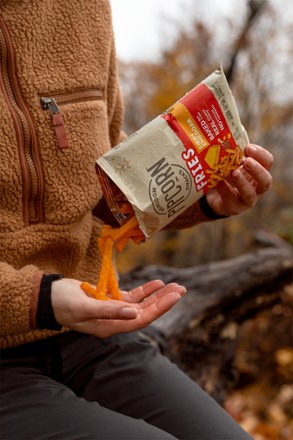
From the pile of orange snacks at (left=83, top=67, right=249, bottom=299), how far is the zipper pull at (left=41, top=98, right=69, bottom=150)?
18cm

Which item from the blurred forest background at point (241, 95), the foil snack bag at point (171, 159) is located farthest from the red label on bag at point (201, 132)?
the blurred forest background at point (241, 95)

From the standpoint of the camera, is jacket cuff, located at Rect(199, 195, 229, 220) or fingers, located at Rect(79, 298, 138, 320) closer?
fingers, located at Rect(79, 298, 138, 320)

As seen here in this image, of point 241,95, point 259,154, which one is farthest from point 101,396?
point 241,95

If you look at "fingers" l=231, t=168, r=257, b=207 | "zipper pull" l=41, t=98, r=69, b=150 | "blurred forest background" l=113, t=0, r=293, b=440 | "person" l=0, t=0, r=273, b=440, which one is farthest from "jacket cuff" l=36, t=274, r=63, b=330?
"blurred forest background" l=113, t=0, r=293, b=440

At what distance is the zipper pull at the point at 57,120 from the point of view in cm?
111

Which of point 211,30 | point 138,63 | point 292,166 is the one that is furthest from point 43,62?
point 138,63

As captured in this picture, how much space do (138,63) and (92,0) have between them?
8513mm

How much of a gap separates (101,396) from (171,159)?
563 mm

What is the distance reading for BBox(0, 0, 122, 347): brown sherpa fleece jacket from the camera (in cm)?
105

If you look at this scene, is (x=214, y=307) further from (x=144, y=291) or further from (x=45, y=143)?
(x=45, y=143)

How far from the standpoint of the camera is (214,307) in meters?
2.02

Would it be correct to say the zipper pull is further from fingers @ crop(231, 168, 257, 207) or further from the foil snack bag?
fingers @ crop(231, 168, 257, 207)

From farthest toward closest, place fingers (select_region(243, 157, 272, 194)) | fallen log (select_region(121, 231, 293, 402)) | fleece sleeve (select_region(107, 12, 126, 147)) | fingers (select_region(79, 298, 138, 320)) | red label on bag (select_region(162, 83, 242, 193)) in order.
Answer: fallen log (select_region(121, 231, 293, 402))
fleece sleeve (select_region(107, 12, 126, 147))
fingers (select_region(243, 157, 272, 194))
red label on bag (select_region(162, 83, 242, 193))
fingers (select_region(79, 298, 138, 320))

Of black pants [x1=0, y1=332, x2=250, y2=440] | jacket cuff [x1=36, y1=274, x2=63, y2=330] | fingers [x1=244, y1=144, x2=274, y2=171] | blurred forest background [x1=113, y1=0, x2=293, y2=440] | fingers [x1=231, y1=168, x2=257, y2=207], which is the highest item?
fingers [x1=244, y1=144, x2=274, y2=171]
